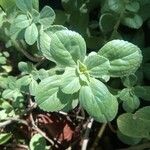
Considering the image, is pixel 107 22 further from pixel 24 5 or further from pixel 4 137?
pixel 4 137

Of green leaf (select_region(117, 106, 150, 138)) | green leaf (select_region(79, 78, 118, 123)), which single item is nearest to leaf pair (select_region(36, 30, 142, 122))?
green leaf (select_region(79, 78, 118, 123))

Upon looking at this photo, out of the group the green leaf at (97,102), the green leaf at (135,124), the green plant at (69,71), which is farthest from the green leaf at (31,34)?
the green leaf at (135,124)

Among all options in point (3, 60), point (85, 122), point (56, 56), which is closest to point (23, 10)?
point (56, 56)

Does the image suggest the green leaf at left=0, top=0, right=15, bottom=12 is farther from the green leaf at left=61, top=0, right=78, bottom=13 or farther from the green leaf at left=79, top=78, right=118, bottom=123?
the green leaf at left=79, top=78, right=118, bottom=123

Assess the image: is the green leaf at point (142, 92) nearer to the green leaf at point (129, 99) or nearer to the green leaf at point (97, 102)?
the green leaf at point (129, 99)

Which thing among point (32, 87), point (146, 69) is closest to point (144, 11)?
point (146, 69)
